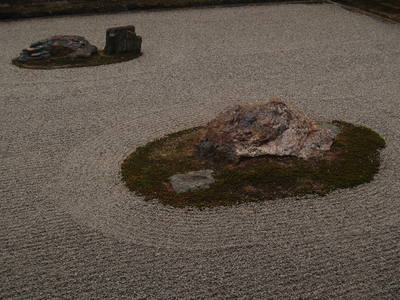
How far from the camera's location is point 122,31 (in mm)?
19250

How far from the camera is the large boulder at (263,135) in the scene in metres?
11.7

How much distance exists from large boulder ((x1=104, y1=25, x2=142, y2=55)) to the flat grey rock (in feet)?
31.7

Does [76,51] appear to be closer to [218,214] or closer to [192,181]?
[192,181]

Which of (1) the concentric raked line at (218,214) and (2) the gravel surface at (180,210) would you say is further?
(1) the concentric raked line at (218,214)

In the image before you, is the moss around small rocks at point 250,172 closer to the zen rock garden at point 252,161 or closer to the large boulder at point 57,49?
the zen rock garden at point 252,161

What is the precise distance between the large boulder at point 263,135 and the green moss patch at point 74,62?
8154 millimetres

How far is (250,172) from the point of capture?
441 inches

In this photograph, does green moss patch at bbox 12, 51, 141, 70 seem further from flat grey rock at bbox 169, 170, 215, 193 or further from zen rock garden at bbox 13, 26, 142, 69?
flat grey rock at bbox 169, 170, 215, 193

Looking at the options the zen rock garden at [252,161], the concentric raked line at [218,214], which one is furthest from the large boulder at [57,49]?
the concentric raked line at [218,214]

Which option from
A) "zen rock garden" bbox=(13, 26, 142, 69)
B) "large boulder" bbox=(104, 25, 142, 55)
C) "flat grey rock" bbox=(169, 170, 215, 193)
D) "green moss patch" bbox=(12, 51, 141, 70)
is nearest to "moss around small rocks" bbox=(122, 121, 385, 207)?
"flat grey rock" bbox=(169, 170, 215, 193)

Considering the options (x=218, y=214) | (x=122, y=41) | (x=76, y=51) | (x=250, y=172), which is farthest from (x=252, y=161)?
(x=76, y=51)

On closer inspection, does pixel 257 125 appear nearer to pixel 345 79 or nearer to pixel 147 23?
pixel 345 79

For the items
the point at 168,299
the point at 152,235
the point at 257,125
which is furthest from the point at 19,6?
the point at 168,299

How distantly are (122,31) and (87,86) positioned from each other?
337 centimetres
